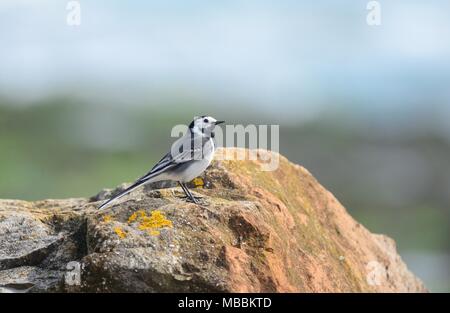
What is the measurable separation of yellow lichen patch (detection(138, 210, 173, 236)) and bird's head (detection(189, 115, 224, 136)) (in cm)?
326

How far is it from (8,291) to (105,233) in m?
1.26

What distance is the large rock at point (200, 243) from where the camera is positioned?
446 inches

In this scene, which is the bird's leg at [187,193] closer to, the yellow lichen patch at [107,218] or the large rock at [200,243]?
the large rock at [200,243]

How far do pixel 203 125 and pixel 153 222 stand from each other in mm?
3768

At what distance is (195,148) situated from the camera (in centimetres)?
Answer: 1452

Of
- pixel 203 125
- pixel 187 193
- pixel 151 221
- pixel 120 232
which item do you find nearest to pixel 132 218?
pixel 151 221

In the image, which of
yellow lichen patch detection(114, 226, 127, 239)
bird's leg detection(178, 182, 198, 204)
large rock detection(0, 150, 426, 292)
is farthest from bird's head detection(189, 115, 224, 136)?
yellow lichen patch detection(114, 226, 127, 239)

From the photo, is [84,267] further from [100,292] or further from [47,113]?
[47,113]

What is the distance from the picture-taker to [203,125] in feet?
51.4

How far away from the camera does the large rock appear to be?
446 inches

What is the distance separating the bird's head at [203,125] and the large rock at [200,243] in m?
0.92
